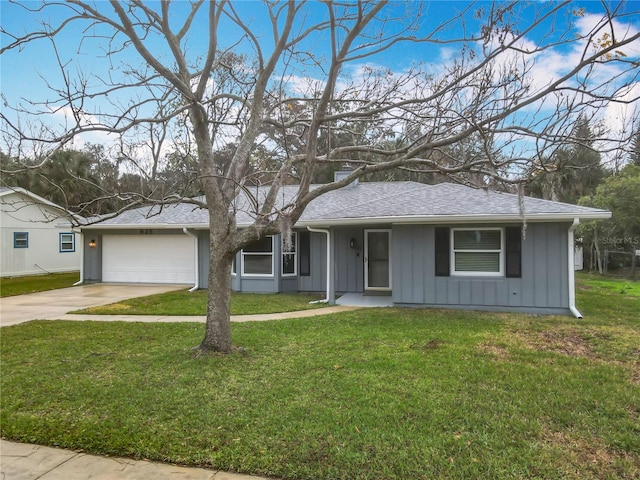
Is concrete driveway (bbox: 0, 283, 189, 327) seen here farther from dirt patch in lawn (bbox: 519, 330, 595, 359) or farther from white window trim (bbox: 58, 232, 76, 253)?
dirt patch in lawn (bbox: 519, 330, 595, 359)

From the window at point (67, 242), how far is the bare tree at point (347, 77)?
16.1 m

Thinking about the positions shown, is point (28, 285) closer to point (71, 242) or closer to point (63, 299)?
point (63, 299)

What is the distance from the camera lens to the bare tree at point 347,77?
486 cm

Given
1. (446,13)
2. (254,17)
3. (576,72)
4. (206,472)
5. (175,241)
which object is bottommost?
(206,472)

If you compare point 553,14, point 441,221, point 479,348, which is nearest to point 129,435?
point 479,348

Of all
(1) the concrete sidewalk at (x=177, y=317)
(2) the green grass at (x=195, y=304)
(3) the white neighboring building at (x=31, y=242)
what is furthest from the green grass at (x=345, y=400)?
(3) the white neighboring building at (x=31, y=242)

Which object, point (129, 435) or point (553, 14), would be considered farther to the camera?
point (553, 14)

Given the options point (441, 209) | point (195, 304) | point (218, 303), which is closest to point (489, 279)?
point (441, 209)

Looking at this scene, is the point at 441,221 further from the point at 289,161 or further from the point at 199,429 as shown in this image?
the point at 199,429

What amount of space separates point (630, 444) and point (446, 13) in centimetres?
500

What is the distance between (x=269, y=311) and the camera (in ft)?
31.1

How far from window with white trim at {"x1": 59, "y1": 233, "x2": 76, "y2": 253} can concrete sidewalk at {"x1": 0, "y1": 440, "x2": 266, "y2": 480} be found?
20.1 m

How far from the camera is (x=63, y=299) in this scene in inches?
463

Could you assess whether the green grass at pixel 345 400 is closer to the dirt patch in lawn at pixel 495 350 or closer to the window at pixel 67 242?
the dirt patch in lawn at pixel 495 350
